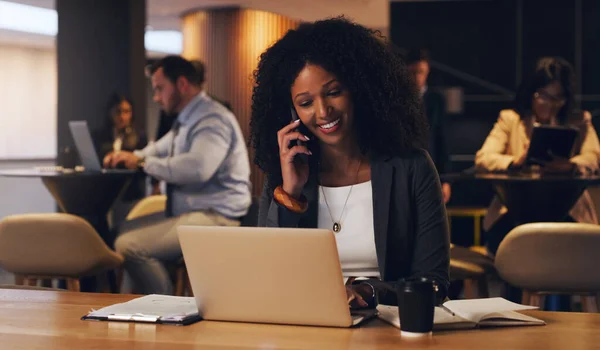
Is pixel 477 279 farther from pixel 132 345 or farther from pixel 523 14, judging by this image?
pixel 523 14

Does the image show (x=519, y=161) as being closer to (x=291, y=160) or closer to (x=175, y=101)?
(x=175, y=101)

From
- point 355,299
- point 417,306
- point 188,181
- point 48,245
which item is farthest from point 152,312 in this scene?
point 188,181

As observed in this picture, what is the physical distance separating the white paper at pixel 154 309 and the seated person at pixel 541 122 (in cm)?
290

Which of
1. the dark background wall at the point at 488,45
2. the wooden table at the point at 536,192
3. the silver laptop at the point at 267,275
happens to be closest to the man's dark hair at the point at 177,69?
the wooden table at the point at 536,192

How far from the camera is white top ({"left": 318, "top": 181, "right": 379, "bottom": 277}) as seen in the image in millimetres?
2256

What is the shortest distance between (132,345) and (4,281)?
6237mm

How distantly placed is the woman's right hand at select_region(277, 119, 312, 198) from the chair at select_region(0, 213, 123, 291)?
73.4 inches

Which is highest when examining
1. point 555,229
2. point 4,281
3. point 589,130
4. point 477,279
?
point 589,130

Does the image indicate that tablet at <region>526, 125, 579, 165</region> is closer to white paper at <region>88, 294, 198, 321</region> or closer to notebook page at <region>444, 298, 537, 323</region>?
notebook page at <region>444, 298, 537, 323</region>

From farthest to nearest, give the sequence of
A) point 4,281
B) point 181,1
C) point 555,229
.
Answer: point 181,1 < point 4,281 < point 555,229

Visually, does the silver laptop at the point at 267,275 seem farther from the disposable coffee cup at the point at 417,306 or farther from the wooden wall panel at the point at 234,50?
the wooden wall panel at the point at 234,50

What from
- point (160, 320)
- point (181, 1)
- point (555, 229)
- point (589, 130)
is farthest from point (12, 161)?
point (160, 320)

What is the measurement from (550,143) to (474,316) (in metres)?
2.81

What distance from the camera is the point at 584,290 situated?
3.38 metres
